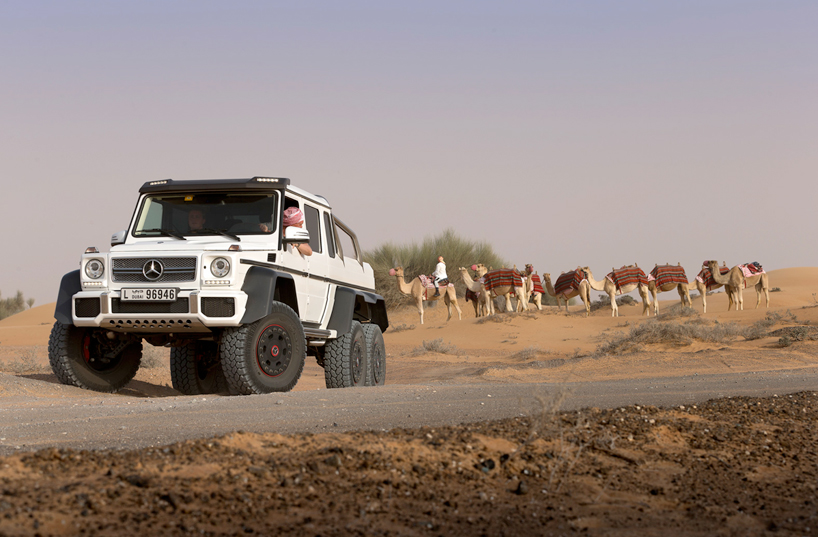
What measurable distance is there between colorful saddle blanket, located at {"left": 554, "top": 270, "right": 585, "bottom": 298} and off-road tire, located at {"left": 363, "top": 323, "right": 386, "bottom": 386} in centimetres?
2095

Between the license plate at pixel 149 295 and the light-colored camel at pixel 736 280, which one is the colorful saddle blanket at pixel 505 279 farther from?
the license plate at pixel 149 295

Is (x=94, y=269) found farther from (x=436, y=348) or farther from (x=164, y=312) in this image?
(x=436, y=348)

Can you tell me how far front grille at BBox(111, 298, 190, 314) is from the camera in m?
8.34

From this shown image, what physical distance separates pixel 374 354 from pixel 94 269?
14.8 feet

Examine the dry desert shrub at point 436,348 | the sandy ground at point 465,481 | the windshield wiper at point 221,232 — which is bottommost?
the dry desert shrub at point 436,348

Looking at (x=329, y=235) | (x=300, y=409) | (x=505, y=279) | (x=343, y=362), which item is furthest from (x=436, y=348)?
(x=300, y=409)

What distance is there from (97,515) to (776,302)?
126 feet

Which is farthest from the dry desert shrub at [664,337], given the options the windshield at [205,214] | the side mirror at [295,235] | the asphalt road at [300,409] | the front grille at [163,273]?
the front grille at [163,273]

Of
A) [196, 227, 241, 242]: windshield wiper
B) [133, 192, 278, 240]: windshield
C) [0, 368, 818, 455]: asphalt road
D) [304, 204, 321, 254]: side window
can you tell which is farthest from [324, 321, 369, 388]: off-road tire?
[196, 227, 241, 242]: windshield wiper

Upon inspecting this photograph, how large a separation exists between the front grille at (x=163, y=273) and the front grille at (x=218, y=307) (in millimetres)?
326

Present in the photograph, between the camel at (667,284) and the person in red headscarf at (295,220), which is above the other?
the person in red headscarf at (295,220)

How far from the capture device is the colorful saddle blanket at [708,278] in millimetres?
32438

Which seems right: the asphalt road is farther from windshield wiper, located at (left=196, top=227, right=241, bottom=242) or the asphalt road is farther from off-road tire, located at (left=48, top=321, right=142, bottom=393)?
windshield wiper, located at (left=196, top=227, right=241, bottom=242)

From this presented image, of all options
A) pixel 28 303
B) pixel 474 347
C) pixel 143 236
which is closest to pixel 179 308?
pixel 143 236
